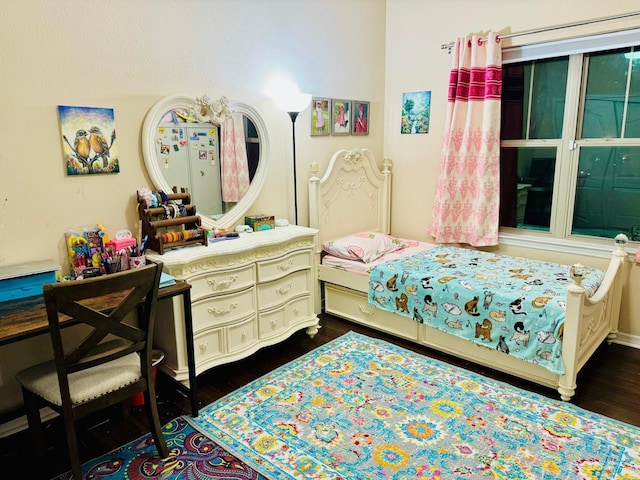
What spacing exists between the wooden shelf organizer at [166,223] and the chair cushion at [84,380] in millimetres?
702

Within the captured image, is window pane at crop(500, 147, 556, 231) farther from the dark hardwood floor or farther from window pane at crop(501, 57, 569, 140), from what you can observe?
the dark hardwood floor

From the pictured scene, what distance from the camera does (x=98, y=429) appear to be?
2.31 metres

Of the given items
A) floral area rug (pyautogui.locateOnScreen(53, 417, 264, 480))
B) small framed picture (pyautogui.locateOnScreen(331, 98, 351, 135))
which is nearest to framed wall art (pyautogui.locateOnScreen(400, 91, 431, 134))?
small framed picture (pyautogui.locateOnScreen(331, 98, 351, 135))

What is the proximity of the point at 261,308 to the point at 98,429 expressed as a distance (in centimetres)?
107

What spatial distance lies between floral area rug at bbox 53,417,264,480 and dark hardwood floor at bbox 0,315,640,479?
3.3 inches

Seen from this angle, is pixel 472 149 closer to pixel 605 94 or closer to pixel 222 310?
pixel 605 94

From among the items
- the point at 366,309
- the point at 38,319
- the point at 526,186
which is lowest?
the point at 366,309

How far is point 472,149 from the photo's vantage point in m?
3.58

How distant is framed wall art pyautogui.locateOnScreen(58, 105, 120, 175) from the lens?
229cm

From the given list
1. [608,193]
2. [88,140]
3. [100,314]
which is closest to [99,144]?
[88,140]

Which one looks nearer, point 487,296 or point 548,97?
point 487,296

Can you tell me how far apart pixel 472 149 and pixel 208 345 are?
2430 millimetres

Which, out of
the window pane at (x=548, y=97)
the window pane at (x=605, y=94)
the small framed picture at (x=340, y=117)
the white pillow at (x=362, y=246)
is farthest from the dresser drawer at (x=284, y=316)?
the window pane at (x=605, y=94)

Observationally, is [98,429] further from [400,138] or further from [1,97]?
[400,138]
